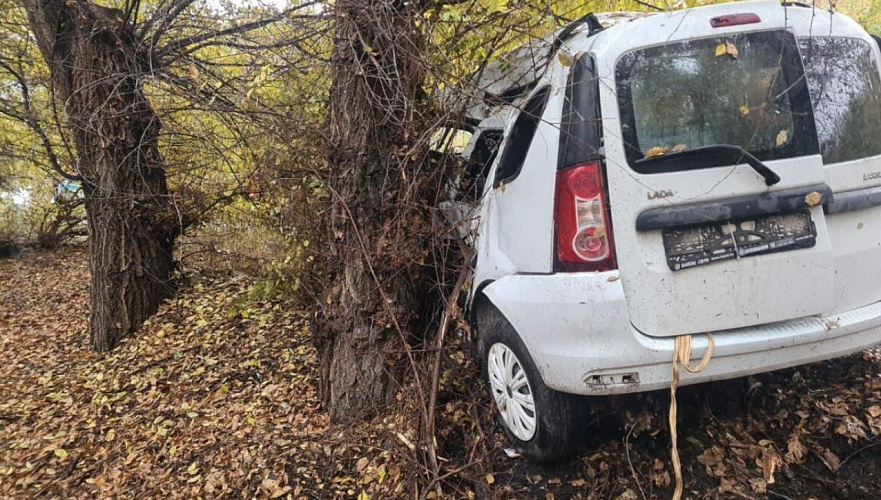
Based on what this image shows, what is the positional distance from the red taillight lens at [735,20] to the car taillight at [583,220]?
80cm

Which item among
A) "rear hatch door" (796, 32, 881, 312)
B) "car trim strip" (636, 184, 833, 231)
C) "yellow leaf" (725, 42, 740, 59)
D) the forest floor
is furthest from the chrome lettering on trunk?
the forest floor

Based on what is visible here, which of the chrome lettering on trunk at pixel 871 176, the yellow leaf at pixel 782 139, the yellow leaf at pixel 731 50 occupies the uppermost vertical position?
the yellow leaf at pixel 731 50

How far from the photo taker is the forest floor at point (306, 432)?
243 cm

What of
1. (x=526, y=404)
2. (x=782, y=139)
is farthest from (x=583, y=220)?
(x=526, y=404)

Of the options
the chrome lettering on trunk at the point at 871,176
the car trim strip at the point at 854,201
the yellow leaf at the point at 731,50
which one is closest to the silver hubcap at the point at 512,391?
the car trim strip at the point at 854,201

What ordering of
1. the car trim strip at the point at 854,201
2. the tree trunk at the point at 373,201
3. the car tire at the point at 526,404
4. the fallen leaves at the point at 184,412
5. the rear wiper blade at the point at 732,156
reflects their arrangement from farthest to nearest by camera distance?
1. the tree trunk at the point at 373,201
2. the fallen leaves at the point at 184,412
3. the car tire at the point at 526,404
4. the car trim strip at the point at 854,201
5. the rear wiper blade at the point at 732,156

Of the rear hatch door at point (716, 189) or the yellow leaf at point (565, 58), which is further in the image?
the yellow leaf at point (565, 58)

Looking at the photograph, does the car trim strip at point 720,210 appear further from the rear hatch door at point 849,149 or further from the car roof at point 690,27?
the car roof at point 690,27

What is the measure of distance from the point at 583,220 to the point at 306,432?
2451mm

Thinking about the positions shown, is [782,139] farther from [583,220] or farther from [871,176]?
[583,220]

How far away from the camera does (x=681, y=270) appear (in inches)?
80.7

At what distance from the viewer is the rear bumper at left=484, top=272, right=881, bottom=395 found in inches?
81.1

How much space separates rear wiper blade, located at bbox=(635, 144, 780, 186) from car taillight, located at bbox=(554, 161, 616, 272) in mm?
220

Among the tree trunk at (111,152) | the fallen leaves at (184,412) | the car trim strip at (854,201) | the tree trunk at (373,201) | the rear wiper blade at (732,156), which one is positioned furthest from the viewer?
the tree trunk at (111,152)
